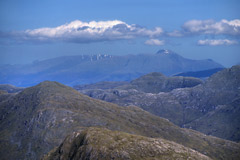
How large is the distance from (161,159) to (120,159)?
1217 inches

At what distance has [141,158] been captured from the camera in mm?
199750

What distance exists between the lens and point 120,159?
19938 centimetres

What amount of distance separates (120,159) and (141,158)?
52.1ft

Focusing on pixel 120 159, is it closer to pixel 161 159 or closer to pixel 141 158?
pixel 141 158

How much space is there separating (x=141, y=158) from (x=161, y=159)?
15062mm

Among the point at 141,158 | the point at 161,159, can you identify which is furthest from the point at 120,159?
the point at 161,159

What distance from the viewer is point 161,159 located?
199 meters
